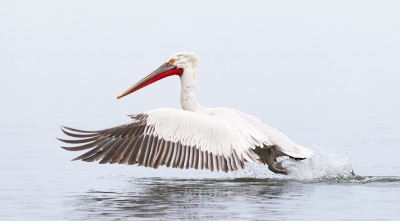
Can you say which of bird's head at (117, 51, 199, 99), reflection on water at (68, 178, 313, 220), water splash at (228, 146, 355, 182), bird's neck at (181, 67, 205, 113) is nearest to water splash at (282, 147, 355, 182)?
water splash at (228, 146, 355, 182)

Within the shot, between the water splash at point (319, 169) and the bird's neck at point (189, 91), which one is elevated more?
the bird's neck at point (189, 91)

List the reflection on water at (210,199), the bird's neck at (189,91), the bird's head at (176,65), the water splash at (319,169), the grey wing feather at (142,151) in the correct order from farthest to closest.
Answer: the bird's head at (176,65), the bird's neck at (189,91), the water splash at (319,169), the grey wing feather at (142,151), the reflection on water at (210,199)

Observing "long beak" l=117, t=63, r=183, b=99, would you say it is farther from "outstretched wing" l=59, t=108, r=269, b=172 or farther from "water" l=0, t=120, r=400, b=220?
"outstretched wing" l=59, t=108, r=269, b=172

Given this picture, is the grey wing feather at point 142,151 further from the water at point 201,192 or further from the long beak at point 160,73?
the long beak at point 160,73

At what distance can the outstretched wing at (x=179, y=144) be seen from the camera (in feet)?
29.3

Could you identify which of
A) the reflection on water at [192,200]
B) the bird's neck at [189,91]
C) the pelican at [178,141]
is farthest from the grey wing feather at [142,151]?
the bird's neck at [189,91]

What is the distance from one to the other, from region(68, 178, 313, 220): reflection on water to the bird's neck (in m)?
0.83

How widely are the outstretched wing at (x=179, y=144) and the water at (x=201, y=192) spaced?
330mm

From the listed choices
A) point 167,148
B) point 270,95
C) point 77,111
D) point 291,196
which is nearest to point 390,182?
point 291,196

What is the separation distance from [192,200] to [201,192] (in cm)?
49

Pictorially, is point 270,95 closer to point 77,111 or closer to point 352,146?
point 77,111

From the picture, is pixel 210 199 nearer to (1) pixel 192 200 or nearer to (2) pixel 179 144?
(1) pixel 192 200

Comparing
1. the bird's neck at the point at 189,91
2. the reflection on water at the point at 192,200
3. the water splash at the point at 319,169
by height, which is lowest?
the reflection on water at the point at 192,200

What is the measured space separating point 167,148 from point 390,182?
2.43 metres
